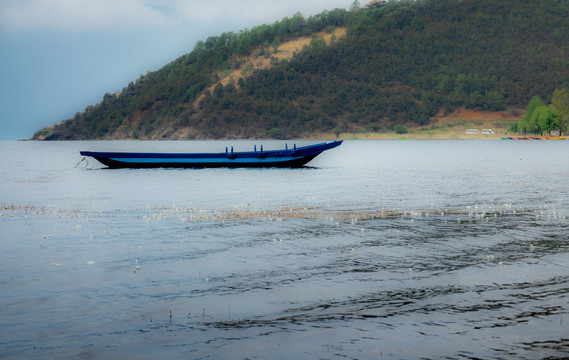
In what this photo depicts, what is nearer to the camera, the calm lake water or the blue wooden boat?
the calm lake water

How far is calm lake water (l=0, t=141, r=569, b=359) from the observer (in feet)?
42.4

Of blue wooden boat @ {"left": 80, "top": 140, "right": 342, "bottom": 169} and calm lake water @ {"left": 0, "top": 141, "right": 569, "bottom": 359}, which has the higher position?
blue wooden boat @ {"left": 80, "top": 140, "right": 342, "bottom": 169}

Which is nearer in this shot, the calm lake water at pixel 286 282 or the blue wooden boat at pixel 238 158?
the calm lake water at pixel 286 282

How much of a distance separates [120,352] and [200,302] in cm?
371

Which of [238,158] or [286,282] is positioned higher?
[238,158]

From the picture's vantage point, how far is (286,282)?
706 inches

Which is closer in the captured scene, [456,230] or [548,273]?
[548,273]

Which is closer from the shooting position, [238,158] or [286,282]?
[286,282]

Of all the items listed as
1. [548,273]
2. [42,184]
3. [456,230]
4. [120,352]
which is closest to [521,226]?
[456,230]

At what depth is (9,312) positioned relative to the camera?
15.1 m

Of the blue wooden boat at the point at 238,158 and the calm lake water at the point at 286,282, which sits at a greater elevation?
the blue wooden boat at the point at 238,158

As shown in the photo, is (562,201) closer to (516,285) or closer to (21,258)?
(516,285)

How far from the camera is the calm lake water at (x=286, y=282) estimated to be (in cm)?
1294

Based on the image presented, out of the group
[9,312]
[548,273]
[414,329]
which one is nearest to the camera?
[414,329]
